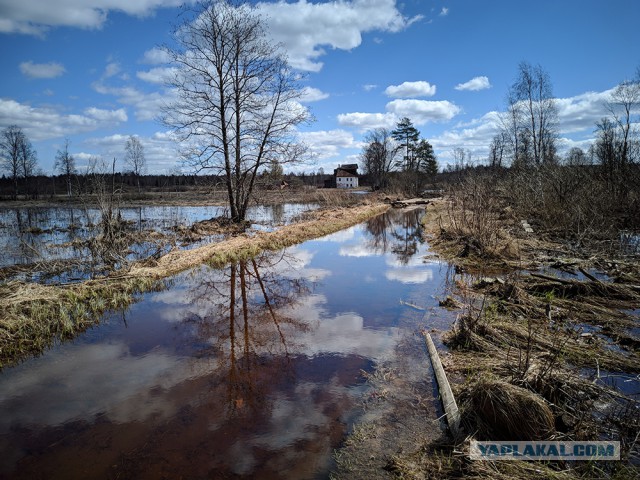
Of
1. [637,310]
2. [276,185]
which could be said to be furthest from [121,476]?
[276,185]

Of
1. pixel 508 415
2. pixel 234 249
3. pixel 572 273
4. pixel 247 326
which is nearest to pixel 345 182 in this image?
pixel 234 249

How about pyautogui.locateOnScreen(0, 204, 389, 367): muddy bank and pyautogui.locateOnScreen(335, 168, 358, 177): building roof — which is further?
pyautogui.locateOnScreen(335, 168, 358, 177): building roof

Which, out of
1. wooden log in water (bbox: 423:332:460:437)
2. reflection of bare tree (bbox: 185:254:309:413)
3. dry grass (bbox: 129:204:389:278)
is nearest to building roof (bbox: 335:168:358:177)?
dry grass (bbox: 129:204:389:278)

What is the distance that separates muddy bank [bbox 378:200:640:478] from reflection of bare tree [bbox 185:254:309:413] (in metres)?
2.49

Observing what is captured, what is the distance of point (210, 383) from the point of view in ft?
17.0

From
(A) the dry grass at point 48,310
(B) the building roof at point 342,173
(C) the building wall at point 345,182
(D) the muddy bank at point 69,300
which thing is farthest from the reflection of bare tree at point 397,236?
(B) the building roof at point 342,173

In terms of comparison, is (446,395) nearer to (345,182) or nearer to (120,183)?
(120,183)

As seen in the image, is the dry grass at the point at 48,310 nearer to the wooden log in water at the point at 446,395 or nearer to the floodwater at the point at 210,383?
the floodwater at the point at 210,383

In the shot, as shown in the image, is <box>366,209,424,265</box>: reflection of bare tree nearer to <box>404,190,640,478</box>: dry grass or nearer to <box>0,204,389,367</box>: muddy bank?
<box>404,190,640,478</box>: dry grass

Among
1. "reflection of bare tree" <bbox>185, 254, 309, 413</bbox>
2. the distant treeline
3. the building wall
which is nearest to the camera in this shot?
"reflection of bare tree" <bbox>185, 254, 309, 413</bbox>

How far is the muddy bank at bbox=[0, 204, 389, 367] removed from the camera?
652 cm

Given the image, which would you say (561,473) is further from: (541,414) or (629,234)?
(629,234)

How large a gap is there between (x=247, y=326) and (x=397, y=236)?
14077 mm

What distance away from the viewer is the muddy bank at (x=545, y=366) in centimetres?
350
